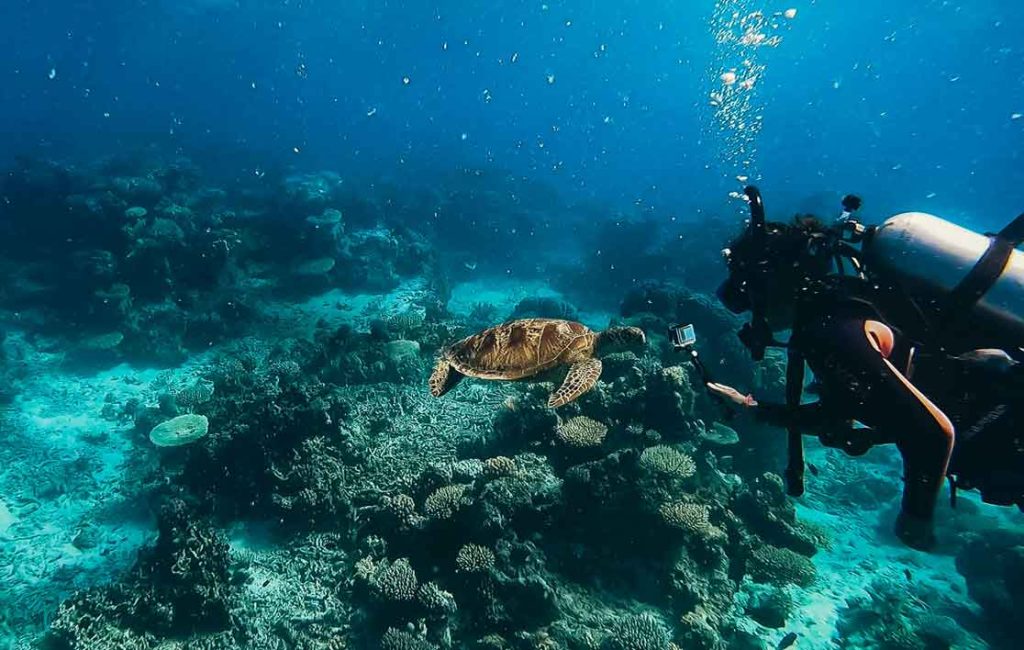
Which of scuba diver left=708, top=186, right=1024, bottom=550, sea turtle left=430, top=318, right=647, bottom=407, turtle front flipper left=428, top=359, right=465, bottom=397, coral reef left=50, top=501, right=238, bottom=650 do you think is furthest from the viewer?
turtle front flipper left=428, top=359, right=465, bottom=397

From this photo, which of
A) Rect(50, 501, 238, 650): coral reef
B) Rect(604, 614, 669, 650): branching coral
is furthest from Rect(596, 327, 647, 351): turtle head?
Rect(50, 501, 238, 650): coral reef

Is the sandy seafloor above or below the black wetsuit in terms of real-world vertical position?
below

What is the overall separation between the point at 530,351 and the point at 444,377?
1.47 m

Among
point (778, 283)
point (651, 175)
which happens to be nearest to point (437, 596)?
point (778, 283)

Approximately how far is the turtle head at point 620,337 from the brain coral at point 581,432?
5.64ft

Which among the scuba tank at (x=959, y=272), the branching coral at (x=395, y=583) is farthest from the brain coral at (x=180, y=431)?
the scuba tank at (x=959, y=272)

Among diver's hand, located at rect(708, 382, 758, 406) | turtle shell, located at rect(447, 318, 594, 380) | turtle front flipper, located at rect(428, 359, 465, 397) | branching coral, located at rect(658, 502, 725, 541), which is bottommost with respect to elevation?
branching coral, located at rect(658, 502, 725, 541)

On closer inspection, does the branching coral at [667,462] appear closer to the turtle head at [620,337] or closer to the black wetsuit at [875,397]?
the turtle head at [620,337]

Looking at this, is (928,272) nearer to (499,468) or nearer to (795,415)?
(795,415)

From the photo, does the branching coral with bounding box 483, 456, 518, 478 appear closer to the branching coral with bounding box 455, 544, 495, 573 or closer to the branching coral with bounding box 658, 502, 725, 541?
the branching coral with bounding box 455, 544, 495, 573

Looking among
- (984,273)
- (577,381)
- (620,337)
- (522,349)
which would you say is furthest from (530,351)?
(984,273)

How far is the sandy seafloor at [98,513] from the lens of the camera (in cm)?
733

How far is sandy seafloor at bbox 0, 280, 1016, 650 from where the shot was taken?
7.33 meters

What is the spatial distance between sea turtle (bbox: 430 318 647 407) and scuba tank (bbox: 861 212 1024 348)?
129 inches
